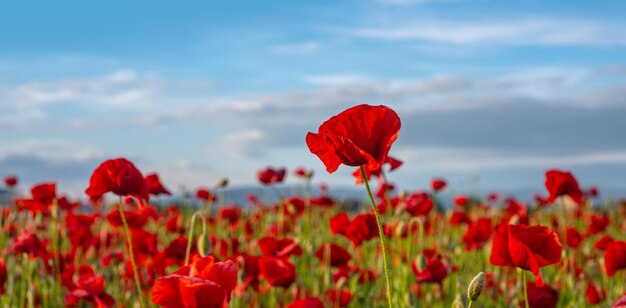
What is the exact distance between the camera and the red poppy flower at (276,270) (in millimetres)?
2715

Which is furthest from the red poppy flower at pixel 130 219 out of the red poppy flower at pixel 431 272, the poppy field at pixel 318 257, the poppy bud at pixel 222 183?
the red poppy flower at pixel 431 272

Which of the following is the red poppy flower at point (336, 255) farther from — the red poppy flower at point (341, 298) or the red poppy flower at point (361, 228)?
the red poppy flower at point (361, 228)

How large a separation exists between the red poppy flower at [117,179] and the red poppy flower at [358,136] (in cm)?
91

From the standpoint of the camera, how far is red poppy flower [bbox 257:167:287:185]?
4730 millimetres

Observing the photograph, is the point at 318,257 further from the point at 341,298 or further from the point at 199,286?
the point at 199,286

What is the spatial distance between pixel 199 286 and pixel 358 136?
1.31 ft

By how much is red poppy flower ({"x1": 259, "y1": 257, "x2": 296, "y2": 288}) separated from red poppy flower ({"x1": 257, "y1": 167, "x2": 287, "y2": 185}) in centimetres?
199

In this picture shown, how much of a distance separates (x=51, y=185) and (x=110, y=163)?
1.25 m

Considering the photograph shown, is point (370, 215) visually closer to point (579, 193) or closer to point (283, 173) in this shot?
point (579, 193)

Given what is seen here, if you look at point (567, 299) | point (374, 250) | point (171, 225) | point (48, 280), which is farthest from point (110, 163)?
point (374, 250)

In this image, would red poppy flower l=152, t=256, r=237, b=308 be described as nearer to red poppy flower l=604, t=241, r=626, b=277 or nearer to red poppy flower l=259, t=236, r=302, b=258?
red poppy flower l=259, t=236, r=302, b=258

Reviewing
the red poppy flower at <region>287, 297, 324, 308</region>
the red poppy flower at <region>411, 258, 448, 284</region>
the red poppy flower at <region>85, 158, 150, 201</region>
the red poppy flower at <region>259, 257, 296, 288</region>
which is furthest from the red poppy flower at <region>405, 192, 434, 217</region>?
the red poppy flower at <region>85, 158, 150, 201</region>

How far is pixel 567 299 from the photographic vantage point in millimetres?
4320

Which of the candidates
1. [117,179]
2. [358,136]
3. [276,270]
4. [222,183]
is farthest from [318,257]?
[358,136]
